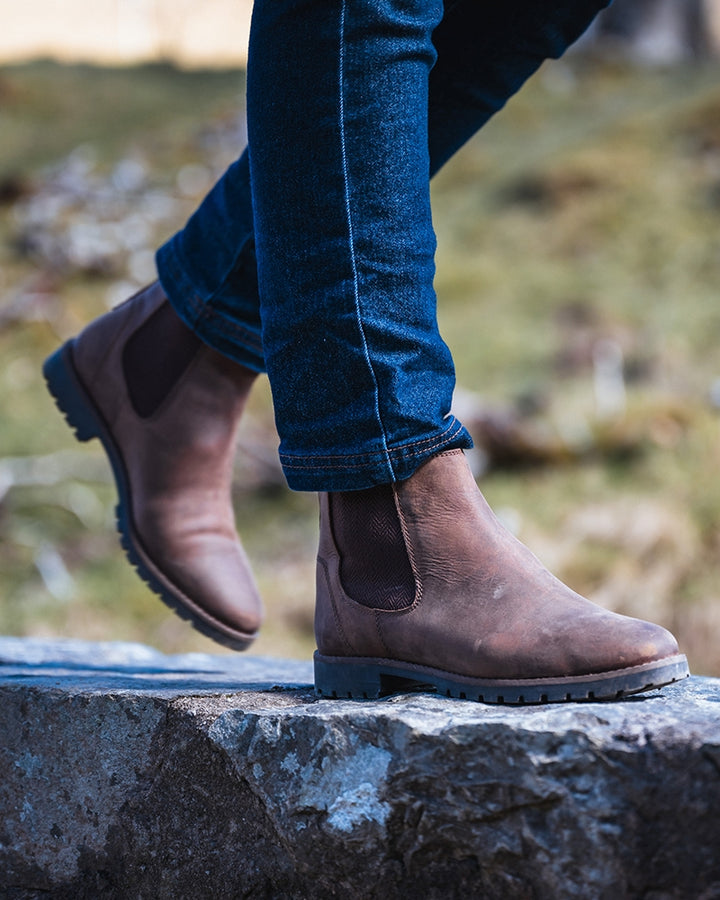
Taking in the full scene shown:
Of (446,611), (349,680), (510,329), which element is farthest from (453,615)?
(510,329)

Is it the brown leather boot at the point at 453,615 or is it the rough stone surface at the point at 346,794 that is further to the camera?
the brown leather boot at the point at 453,615

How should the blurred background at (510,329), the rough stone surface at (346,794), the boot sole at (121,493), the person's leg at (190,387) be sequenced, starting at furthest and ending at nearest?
the blurred background at (510,329) < the boot sole at (121,493) < the person's leg at (190,387) < the rough stone surface at (346,794)

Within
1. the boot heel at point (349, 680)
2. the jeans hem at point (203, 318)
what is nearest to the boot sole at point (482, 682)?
the boot heel at point (349, 680)

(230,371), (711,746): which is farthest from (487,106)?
(711,746)

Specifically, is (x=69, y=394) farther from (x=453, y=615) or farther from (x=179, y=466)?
(x=453, y=615)

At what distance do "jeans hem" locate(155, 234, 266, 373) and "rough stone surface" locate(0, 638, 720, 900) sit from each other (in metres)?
0.46

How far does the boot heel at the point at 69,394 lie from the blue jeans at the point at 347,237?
23.6 inches

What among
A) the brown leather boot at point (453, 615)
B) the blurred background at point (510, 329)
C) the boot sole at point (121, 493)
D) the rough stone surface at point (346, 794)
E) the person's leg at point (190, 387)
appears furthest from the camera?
the blurred background at point (510, 329)

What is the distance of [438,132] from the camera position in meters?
1.25

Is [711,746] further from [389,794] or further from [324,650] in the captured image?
[324,650]

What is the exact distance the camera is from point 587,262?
7.78 metres

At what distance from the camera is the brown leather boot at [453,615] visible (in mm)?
956

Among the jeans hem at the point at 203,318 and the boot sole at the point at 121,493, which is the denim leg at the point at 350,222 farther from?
the boot sole at the point at 121,493

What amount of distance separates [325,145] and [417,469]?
1.12ft
